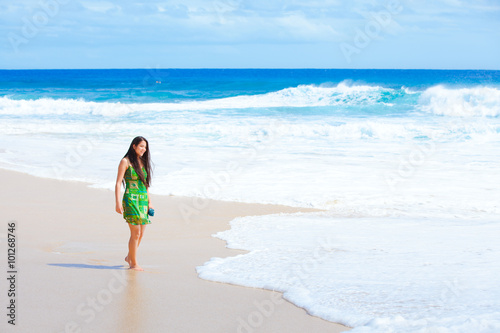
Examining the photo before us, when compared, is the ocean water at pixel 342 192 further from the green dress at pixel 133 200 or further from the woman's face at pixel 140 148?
the woman's face at pixel 140 148

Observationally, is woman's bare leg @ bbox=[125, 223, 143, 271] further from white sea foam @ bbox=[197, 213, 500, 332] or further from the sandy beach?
white sea foam @ bbox=[197, 213, 500, 332]

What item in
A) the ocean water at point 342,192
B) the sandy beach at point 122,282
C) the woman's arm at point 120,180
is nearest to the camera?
the sandy beach at point 122,282

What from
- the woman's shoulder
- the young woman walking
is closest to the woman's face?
the young woman walking

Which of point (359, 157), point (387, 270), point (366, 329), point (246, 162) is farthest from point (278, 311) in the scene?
point (359, 157)

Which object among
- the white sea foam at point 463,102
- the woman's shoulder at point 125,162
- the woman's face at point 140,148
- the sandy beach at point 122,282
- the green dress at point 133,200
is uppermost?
the white sea foam at point 463,102

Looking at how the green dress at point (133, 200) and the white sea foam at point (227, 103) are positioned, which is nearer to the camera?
the green dress at point (133, 200)

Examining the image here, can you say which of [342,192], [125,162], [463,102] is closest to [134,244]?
[125,162]

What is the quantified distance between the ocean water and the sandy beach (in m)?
0.26

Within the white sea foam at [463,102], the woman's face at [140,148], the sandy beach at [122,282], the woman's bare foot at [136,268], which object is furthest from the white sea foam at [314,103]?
the woman's bare foot at [136,268]

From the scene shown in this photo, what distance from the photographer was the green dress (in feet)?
16.4

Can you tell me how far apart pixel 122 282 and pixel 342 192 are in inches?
207

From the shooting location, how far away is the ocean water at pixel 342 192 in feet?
14.9

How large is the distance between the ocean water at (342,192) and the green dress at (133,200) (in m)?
0.77

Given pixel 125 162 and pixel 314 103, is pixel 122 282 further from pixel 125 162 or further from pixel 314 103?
pixel 314 103
